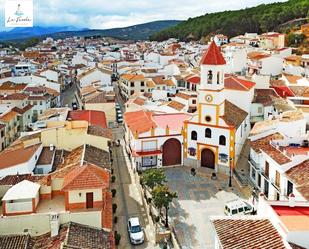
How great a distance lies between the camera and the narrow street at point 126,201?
2902cm

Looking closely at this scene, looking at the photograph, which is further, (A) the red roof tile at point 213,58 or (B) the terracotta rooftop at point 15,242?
(A) the red roof tile at point 213,58

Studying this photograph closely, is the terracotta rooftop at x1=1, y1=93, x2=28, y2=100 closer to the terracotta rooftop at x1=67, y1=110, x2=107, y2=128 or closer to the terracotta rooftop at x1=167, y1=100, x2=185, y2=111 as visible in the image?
the terracotta rooftop at x1=67, y1=110, x2=107, y2=128

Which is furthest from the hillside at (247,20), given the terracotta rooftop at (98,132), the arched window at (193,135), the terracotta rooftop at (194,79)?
the terracotta rooftop at (98,132)

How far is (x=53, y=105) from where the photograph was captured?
222 feet

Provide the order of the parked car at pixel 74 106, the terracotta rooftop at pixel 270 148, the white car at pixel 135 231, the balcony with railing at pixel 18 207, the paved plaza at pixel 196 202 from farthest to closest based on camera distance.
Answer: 1. the parked car at pixel 74 106
2. the terracotta rooftop at pixel 270 148
3. the paved plaza at pixel 196 202
4. the white car at pixel 135 231
5. the balcony with railing at pixel 18 207

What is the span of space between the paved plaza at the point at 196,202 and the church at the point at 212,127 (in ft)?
4.95

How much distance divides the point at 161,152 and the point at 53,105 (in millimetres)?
31698

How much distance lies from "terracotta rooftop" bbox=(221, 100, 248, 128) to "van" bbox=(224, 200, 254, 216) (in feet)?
35.1

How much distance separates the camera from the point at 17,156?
33812 mm

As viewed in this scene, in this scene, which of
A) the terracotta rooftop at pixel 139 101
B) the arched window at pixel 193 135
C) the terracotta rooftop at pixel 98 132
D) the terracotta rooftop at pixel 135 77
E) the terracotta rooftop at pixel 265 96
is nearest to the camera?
the terracotta rooftop at pixel 98 132

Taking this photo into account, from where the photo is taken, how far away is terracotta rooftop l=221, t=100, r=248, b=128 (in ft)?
133

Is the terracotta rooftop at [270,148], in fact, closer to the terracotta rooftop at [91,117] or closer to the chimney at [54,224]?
the chimney at [54,224]

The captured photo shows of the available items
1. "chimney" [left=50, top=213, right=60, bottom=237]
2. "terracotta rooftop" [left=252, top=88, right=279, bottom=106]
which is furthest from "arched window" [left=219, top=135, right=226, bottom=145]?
"chimney" [left=50, top=213, right=60, bottom=237]

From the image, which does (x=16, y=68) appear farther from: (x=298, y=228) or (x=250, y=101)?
(x=298, y=228)
